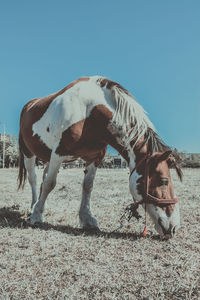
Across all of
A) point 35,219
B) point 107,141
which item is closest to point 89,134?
point 107,141

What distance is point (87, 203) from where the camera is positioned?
370 centimetres

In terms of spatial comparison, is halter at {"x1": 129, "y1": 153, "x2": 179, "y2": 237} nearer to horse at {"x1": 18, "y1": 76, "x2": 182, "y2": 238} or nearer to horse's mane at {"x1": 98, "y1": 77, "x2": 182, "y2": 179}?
horse at {"x1": 18, "y1": 76, "x2": 182, "y2": 238}

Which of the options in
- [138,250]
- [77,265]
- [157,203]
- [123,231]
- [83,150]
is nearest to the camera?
[77,265]

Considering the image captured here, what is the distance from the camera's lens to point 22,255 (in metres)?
2.20

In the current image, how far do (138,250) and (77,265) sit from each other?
70 cm

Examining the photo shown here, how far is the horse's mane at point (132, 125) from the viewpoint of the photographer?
2957 mm

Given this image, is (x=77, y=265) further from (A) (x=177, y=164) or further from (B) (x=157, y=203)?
(A) (x=177, y=164)

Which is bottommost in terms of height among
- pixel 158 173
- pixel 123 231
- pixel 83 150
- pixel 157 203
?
pixel 123 231

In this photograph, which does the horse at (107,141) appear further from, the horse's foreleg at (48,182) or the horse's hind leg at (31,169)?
the horse's hind leg at (31,169)

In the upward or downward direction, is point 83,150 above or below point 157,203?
above

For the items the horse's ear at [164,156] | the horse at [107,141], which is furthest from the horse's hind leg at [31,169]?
the horse's ear at [164,156]

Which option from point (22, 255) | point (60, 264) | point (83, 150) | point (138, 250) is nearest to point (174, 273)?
point (138, 250)

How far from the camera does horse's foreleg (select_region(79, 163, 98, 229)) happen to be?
10.8 feet

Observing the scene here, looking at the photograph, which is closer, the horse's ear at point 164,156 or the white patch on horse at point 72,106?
the horse's ear at point 164,156
